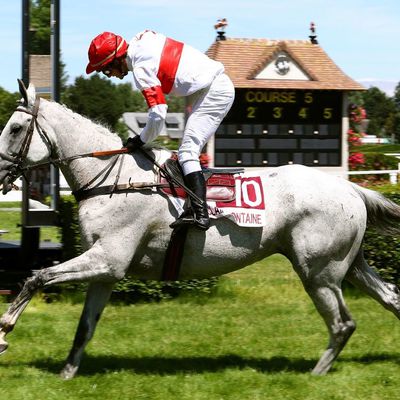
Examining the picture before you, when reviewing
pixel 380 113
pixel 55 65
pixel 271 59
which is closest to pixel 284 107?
pixel 271 59

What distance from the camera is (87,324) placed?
6.14 m

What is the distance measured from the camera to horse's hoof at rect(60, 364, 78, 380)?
6051 mm

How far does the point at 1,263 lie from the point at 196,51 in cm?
423

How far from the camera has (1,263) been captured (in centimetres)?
936

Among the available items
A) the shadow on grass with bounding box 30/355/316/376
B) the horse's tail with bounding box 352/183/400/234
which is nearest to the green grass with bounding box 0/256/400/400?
the shadow on grass with bounding box 30/355/316/376

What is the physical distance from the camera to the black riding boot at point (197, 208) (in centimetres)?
597

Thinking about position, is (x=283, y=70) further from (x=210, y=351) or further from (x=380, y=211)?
(x=210, y=351)

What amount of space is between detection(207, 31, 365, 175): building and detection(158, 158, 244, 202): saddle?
44.9 ft

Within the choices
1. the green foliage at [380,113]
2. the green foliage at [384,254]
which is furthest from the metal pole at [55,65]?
the green foliage at [380,113]

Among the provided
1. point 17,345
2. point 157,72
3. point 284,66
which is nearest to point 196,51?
point 157,72

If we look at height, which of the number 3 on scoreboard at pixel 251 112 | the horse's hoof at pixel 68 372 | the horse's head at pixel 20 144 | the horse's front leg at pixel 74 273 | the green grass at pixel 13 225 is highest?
the number 3 on scoreboard at pixel 251 112

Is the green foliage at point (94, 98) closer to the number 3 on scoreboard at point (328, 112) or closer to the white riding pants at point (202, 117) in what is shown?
the number 3 on scoreboard at point (328, 112)

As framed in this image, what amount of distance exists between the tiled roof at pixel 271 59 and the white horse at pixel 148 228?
49.4 ft

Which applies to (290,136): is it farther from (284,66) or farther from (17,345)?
(17,345)
